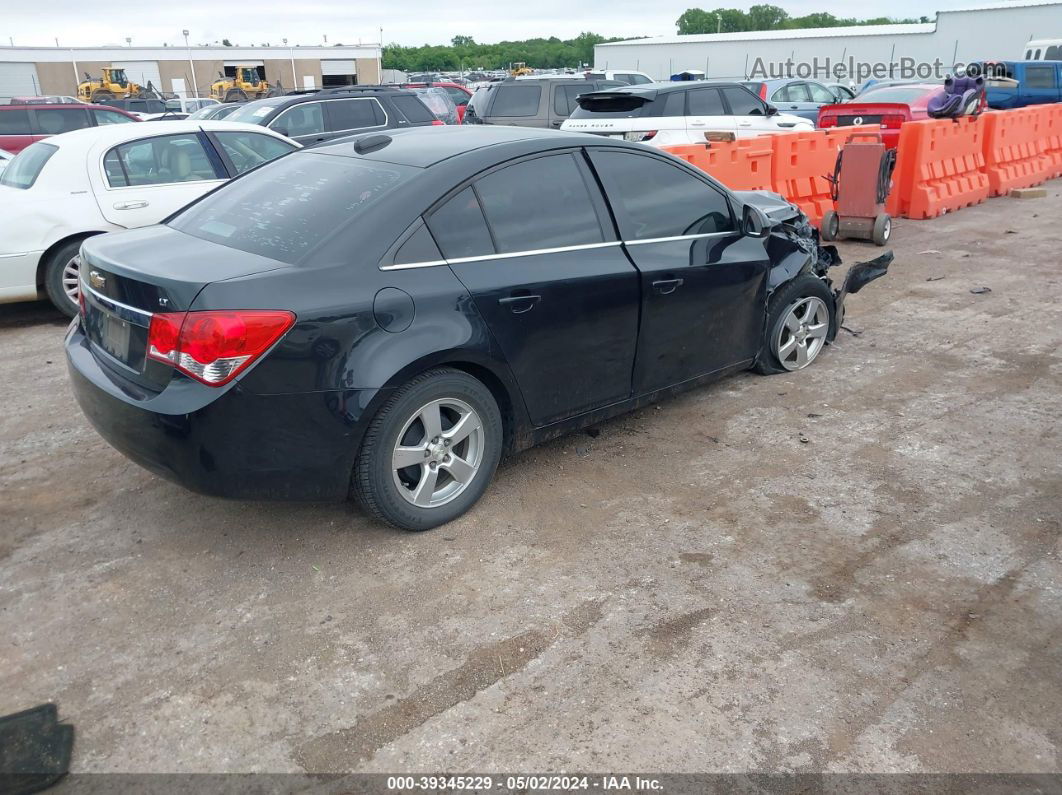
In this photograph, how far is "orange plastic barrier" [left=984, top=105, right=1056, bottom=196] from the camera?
13.2 meters

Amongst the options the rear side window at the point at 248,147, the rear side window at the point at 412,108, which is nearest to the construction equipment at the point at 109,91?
the rear side window at the point at 412,108

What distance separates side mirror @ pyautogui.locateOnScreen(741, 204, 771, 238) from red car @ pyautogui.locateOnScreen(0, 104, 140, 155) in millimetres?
13828

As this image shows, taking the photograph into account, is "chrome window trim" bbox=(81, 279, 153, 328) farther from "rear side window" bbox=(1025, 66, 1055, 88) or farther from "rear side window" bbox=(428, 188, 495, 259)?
"rear side window" bbox=(1025, 66, 1055, 88)

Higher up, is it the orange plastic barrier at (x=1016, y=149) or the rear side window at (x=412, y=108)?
the rear side window at (x=412, y=108)

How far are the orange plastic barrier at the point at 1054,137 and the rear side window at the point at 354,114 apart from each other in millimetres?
11051

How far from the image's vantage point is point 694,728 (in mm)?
2869

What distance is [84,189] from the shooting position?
7.52 meters

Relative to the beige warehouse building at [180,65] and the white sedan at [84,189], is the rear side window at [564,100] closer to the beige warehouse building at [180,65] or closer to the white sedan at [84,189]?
the white sedan at [84,189]

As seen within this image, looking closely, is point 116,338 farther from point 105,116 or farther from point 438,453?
point 105,116

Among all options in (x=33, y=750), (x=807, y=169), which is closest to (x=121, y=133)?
(x=33, y=750)

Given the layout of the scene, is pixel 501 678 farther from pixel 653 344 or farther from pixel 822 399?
pixel 822 399

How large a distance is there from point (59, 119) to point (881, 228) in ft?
46.2

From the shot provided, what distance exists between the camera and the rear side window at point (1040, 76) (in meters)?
23.4

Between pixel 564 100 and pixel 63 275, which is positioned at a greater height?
pixel 564 100
